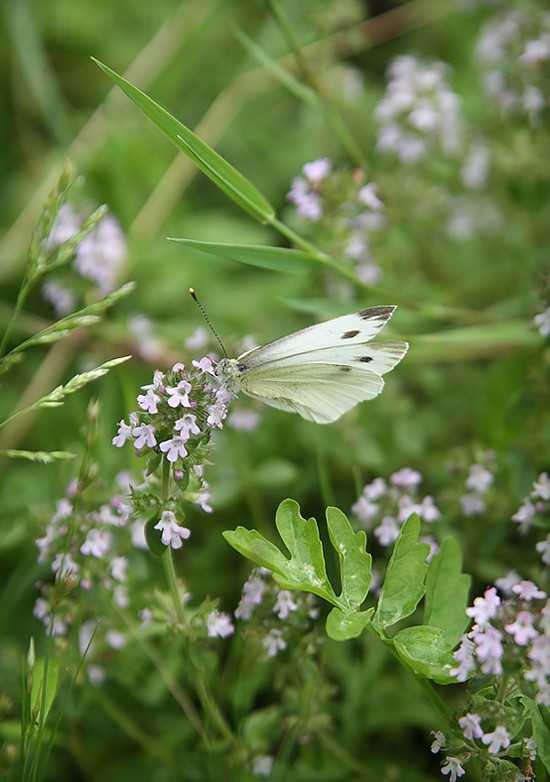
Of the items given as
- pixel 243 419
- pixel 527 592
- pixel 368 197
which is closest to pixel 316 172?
pixel 368 197

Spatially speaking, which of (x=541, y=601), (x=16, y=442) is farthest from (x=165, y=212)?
(x=541, y=601)

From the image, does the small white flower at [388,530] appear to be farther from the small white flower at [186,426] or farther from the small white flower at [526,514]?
the small white flower at [186,426]

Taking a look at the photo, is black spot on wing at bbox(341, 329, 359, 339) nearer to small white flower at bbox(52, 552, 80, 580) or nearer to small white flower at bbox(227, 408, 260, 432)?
small white flower at bbox(227, 408, 260, 432)

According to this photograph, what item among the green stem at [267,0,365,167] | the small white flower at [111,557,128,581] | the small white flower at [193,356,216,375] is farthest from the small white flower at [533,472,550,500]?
the green stem at [267,0,365,167]

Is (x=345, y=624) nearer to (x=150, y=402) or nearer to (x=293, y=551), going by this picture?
(x=293, y=551)

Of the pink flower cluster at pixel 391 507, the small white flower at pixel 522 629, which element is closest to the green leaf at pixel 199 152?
the pink flower cluster at pixel 391 507

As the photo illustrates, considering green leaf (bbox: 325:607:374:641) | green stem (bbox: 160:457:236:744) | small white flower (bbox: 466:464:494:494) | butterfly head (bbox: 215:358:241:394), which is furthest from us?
small white flower (bbox: 466:464:494:494)
